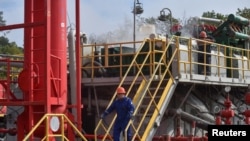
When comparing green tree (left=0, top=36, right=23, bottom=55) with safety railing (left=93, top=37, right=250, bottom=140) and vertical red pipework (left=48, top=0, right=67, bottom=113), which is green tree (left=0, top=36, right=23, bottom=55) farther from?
vertical red pipework (left=48, top=0, right=67, bottom=113)

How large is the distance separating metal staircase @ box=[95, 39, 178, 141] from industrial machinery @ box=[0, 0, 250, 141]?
3 cm

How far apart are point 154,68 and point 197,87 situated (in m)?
2.83

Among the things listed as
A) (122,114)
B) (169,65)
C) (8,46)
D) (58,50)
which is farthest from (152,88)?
(8,46)

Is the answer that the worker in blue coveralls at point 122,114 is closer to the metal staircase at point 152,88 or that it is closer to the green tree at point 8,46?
the metal staircase at point 152,88

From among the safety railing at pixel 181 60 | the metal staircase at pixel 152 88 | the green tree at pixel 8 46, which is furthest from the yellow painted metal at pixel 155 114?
the green tree at pixel 8 46

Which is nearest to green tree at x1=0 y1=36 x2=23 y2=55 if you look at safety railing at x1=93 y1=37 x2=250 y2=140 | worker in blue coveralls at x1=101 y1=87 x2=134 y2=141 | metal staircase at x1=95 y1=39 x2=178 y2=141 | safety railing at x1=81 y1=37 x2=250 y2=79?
safety railing at x1=81 y1=37 x2=250 y2=79

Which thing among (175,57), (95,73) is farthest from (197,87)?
(95,73)

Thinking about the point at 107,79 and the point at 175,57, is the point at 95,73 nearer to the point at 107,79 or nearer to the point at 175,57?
the point at 107,79

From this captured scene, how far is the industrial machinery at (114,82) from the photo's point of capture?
1160 centimetres

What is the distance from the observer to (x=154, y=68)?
45.3 ft

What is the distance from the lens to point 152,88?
556 inches

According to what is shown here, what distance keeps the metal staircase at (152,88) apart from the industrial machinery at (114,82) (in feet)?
0.09

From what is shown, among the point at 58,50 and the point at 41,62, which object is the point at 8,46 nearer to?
the point at 58,50

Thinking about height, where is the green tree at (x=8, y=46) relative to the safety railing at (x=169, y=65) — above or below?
above
